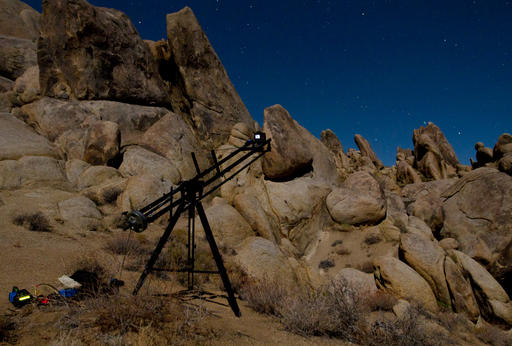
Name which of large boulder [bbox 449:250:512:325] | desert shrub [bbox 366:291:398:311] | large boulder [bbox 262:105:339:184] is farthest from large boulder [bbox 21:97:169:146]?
large boulder [bbox 449:250:512:325]

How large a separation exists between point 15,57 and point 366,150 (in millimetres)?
53236

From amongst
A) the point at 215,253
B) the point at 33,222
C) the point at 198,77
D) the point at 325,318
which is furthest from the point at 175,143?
the point at 325,318

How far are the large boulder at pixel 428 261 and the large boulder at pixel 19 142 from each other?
693 inches

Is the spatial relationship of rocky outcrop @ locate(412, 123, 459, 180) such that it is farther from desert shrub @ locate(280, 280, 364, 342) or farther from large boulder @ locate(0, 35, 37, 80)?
large boulder @ locate(0, 35, 37, 80)

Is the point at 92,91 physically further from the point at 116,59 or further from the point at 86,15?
the point at 86,15

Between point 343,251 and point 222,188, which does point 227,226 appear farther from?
point 343,251

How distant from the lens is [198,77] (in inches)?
882

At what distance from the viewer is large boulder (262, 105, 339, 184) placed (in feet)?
56.0

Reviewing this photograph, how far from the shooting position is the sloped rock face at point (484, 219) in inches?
551

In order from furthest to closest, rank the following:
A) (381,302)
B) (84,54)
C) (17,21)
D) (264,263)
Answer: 1. (17,21)
2. (84,54)
3. (264,263)
4. (381,302)

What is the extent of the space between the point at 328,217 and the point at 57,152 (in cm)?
1570

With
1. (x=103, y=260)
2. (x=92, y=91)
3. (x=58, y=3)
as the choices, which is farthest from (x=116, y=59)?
(x=103, y=260)

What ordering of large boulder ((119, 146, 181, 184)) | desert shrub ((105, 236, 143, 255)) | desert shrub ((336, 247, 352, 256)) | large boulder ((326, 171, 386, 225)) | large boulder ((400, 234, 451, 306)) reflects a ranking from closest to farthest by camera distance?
desert shrub ((105, 236, 143, 255)) → large boulder ((400, 234, 451, 306)) → desert shrub ((336, 247, 352, 256)) → large boulder ((119, 146, 181, 184)) → large boulder ((326, 171, 386, 225))

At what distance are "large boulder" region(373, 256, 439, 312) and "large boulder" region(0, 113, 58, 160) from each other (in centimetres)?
1653
